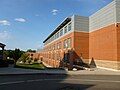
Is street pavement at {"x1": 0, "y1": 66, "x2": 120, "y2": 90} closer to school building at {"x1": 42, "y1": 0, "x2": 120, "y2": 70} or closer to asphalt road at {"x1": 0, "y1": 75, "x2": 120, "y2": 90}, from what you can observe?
asphalt road at {"x1": 0, "y1": 75, "x2": 120, "y2": 90}

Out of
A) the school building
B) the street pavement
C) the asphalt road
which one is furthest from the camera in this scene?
the school building

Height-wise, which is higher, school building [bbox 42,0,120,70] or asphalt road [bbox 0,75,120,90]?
school building [bbox 42,0,120,70]

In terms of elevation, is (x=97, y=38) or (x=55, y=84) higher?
(x=97, y=38)

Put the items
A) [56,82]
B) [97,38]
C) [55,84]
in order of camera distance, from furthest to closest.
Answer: [97,38] < [56,82] < [55,84]

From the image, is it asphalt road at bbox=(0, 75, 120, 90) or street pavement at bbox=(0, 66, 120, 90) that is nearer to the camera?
asphalt road at bbox=(0, 75, 120, 90)

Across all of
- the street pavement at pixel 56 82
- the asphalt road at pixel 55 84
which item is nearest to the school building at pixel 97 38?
the street pavement at pixel 56 82

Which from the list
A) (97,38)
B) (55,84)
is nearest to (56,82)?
(55,84)

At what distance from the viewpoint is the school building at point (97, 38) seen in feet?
93.4

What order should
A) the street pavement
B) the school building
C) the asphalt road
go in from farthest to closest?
the school building → the street pavement → the asphalt road

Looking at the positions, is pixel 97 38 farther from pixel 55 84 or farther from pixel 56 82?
pixel 55 84

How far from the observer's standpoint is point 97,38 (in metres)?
34.6

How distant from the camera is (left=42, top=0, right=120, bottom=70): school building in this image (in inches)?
1121

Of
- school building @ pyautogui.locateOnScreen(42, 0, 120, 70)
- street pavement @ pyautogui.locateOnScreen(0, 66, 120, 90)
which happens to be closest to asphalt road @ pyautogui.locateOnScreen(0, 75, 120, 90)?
street pavement @ pyautogui.locateOnScreen(0, 66, 120, 90)

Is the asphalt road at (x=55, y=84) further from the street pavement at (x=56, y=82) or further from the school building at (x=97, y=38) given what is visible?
the school building at (x=97, y=38)
